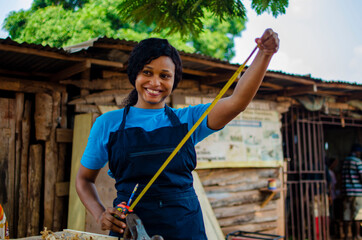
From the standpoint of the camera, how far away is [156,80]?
1981mm

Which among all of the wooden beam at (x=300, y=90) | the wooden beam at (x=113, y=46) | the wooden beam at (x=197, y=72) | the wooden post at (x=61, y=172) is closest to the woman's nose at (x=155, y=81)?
the wooden beam at (x=113, y=46)

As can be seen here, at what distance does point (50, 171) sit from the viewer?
5.29m

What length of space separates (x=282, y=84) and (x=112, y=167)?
19.3 ft

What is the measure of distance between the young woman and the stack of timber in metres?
4.55

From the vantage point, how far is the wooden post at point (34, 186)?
517cm

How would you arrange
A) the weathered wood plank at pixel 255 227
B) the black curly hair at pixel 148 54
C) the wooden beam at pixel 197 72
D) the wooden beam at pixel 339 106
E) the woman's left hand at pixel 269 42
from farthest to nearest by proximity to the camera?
the wooden beam at pixel 339 106 → the weathered wood plank at pixel 255 227 → the wooden beam at pixel 197 72 → the black curly hair at pixel 148 54 → the woman's left hand at pixel 269 42

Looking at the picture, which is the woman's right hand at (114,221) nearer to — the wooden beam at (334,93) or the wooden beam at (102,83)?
the wooden beam at (102,83)

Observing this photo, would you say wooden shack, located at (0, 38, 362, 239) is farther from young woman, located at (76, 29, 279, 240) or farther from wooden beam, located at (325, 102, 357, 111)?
young woman, located at (76, 29, 279, 240)

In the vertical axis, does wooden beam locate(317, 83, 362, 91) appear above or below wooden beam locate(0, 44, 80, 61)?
above

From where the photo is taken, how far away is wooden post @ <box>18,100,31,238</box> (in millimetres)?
5109

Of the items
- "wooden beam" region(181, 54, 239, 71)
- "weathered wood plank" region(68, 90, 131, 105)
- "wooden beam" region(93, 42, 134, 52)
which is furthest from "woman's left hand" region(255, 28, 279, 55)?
"weathered wood plank" region(68, 90, 131, 105)

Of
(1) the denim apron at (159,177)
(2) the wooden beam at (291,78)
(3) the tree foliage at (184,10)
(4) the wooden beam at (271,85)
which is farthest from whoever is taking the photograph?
(4) the wooden beam at (271,85)

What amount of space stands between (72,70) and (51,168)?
149 centimetres

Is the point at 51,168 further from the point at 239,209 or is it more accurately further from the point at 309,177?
the point at 309,177
